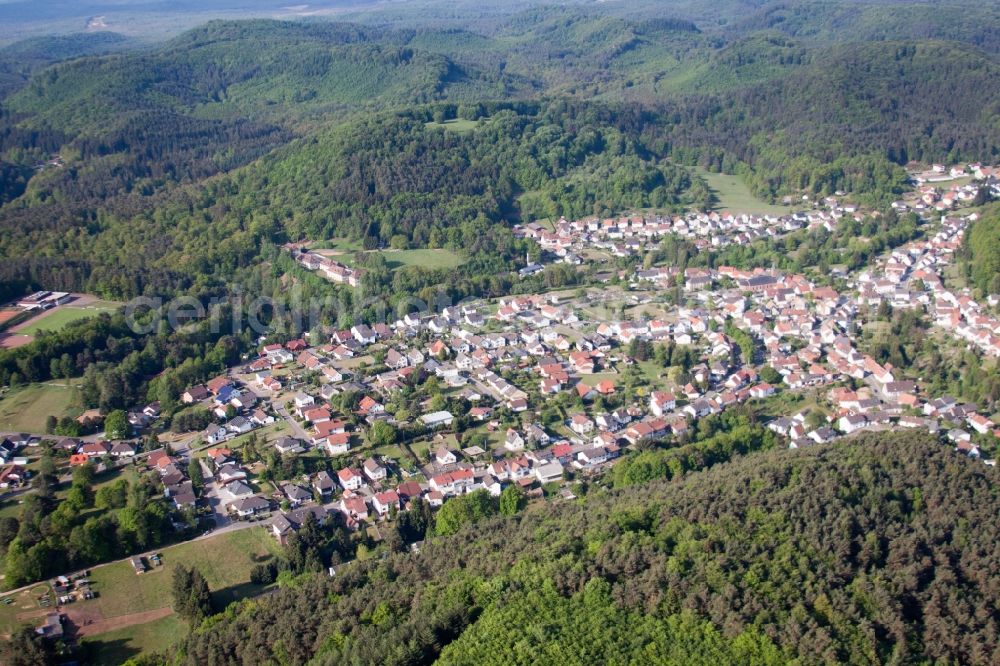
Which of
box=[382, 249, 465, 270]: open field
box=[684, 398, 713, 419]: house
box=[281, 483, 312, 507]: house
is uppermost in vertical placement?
box=[382, 249, 465, 270]: open field

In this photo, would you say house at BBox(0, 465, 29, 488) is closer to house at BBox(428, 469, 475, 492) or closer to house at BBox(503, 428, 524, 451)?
house at BBox(428, 469, 475, 492)

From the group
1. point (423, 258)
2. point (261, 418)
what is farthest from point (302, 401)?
point (423, 258)

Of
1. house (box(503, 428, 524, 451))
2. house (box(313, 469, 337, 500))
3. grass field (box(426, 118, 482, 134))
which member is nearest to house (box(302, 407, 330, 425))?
house (box(313, 469, 337, 500))


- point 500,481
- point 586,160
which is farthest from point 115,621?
point 586,160

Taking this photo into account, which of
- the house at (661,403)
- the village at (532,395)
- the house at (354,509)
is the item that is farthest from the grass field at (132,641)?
the house at (661,403)

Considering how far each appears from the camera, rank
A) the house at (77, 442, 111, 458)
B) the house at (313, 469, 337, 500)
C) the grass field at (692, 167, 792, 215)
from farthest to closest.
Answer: the grass field at (692, 167, 792, 215) → the house at (77, 442, 111, 458) → the house at (313, 469, 337, 500)

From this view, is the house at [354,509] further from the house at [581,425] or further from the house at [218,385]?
the house at [218,385]

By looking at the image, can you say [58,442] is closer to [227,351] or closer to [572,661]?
[227,351]
